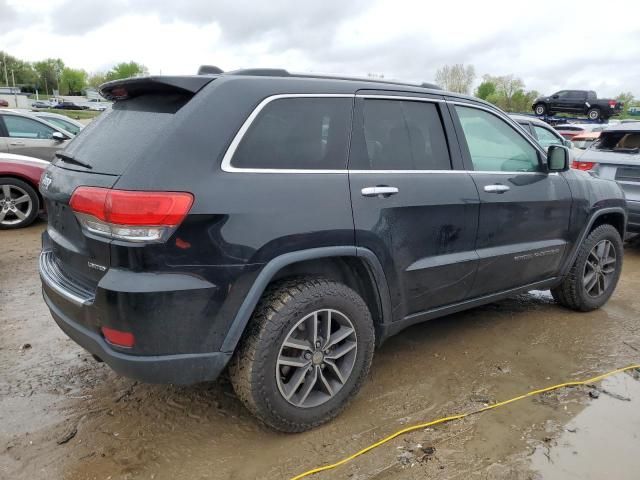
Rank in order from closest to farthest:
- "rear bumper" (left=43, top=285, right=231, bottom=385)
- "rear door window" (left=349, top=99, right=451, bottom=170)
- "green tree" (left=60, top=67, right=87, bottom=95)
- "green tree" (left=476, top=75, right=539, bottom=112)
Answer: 1. "rear bumper" (left=43, top=285, right=231, bottom=385)
2. "rear door window" (left=349, top=99, right=451, bottom=170)
3. "green tree" (left=476, top=75, right=539, bottom=112)
4. "green tree" (left=60, top=67, right=87, bottom=95)

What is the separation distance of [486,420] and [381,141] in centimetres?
169

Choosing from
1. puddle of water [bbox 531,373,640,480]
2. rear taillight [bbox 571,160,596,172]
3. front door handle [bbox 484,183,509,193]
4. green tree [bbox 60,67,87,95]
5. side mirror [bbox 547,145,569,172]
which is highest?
green tree [bbox 60,67,87,95]

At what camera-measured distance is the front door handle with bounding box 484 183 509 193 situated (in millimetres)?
3471

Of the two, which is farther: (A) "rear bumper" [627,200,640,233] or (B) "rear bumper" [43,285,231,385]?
(A) "rear bumper" [627,200,640,233]

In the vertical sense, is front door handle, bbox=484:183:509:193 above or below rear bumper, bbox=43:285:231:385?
above

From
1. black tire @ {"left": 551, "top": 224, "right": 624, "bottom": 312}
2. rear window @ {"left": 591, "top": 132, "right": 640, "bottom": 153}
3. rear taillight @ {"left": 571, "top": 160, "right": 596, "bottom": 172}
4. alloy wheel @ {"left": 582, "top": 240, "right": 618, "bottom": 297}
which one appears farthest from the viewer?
rear taillight @ {"left": 571, "top": 160, "right": 596, "bottom": 172}

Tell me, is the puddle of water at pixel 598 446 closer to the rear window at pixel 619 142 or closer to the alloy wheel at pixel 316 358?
the alloy wheel at pixel 316 358

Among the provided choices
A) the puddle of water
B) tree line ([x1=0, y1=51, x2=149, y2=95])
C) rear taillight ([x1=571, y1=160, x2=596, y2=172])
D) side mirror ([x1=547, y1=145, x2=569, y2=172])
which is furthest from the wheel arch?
tree line ([x1=0, y1=51, x2=149, y2=95])

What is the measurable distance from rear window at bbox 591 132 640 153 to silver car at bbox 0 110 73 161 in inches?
307

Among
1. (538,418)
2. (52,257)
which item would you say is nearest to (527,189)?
(538,418)

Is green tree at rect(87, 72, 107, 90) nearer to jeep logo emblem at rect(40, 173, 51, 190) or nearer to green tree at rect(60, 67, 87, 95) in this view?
green tree at rect(60, 67, 87, 95)

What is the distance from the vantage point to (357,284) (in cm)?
296

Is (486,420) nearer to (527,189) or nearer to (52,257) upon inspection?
(527,189)

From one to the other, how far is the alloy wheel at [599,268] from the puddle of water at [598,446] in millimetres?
1508
